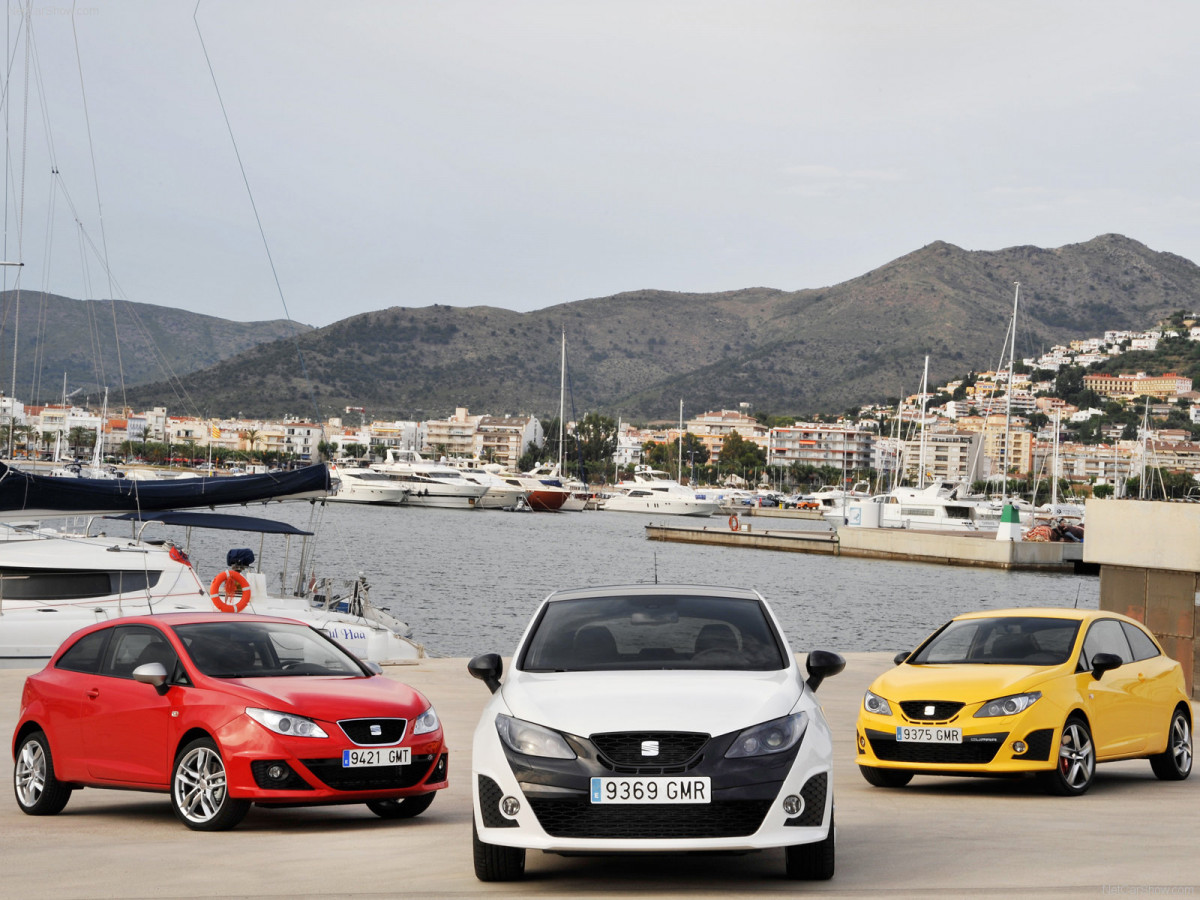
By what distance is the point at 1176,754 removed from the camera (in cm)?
1301

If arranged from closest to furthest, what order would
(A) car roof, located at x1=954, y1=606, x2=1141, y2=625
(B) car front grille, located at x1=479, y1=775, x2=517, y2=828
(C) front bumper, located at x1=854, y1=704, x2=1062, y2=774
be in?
(B) car front grille, located at x1=479, y1=775, x2=517, y2=828
(C) front bumper, located at x1=854, y1=704, x2=1062, y2=774
(A) car roof, located at x1=954, y1=606, x2=1141, y2=625

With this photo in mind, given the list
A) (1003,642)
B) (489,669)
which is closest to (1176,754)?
(1003,642)

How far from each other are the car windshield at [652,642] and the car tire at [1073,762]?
4.02 metres

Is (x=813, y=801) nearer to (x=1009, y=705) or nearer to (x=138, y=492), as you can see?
(x=1009, y=705)

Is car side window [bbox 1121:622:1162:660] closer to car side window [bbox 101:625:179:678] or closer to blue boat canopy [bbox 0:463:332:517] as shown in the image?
car side window [bbox 101:625:179:678]

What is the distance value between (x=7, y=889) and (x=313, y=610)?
18151 mm

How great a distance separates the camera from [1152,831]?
9.68 metres

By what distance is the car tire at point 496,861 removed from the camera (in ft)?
24.5

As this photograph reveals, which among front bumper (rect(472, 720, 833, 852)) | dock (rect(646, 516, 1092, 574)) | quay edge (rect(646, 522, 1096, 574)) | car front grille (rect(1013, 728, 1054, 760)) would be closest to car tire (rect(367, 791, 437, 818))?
front bumper (rect(472, 720, 833, 852))

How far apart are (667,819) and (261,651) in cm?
438

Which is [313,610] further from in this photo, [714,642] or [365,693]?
[714,642]

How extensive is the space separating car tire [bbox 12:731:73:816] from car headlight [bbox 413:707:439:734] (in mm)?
2799

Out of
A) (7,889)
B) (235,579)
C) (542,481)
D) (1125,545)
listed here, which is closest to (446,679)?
(235,579)

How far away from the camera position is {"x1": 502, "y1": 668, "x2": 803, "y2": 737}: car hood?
7191mm
